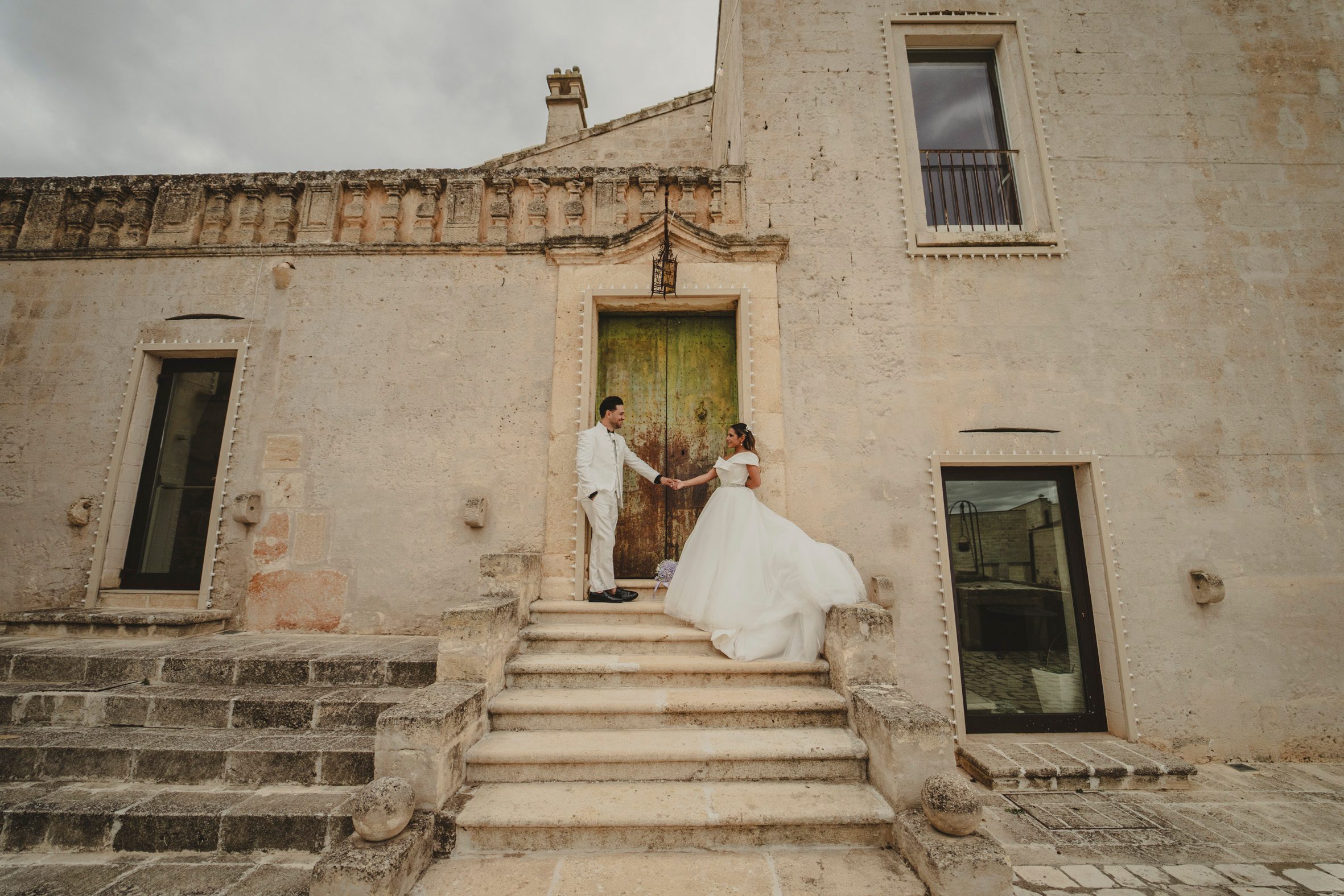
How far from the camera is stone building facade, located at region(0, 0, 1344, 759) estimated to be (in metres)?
5.03


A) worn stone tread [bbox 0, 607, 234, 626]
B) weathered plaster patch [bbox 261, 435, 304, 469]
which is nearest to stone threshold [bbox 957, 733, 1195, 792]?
weathered plaster patch [bbox 261, 435, 304, 469]

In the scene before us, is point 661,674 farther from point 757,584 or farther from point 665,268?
point 665,268

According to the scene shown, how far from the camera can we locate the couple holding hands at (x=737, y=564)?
3969 millimetres

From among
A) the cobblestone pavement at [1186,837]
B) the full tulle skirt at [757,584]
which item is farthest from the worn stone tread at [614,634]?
the cobblestone pavement at [1186,837]

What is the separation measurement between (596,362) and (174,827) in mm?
4351

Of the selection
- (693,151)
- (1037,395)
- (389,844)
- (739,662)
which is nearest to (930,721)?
(739,662)

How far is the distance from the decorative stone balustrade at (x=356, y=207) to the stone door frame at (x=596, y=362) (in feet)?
1.96

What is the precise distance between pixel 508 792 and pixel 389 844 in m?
0.62

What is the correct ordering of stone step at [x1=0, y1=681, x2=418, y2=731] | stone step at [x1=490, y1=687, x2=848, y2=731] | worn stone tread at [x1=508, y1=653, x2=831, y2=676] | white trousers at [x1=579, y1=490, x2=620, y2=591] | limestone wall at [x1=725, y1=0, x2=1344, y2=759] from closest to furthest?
stone step at [x1=490, y1=687, x2=848, y2=731]
stone step at [x1=0, y1=681, x2=418, y2=731]
worn stone tread at [x1=508, y1=653, x2=831, y2=676]
white trousers at [x1=579, y1=490, x2=620, y2=591]
limestone wall at [x1=725, y1=0, x2=1344, y2=759]

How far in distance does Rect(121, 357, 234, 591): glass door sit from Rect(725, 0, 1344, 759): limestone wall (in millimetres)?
5828

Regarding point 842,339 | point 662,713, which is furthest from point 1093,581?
point 662,713

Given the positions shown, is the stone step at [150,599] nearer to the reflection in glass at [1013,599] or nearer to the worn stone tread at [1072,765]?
the worn stone tread at [1072,765]

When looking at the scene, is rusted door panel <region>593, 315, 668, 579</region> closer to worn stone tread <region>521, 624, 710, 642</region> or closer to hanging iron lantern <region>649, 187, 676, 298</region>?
hanging iron lantern <region>649, 187, 676, 298</region>

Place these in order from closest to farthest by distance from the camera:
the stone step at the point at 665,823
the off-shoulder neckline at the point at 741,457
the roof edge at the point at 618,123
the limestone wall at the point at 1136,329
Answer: the stone step at the point at 665,823 < the off-shoulder neckline at the point at 741,457 < the limestone wall at the point at 1136,329 < the roof edge at the point at 618,123
